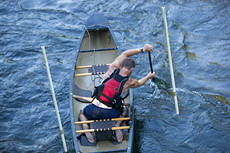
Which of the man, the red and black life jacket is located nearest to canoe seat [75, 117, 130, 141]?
the man

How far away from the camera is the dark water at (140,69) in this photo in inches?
313

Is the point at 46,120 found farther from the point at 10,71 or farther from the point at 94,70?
the point at 10,71

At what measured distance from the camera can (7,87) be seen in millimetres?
9859

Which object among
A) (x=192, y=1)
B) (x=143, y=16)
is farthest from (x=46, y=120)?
(x=192, y=1)

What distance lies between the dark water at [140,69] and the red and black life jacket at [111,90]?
200cm

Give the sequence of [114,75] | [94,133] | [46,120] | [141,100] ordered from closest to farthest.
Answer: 1. [114,75]
2. [94,133]
3. [46,120]
4. [141,100]

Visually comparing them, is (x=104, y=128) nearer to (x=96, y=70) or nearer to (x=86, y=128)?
(x=86, y=128)

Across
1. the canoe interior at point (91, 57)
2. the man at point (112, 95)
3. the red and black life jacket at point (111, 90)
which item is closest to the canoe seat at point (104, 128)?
the man at point (112, 95)

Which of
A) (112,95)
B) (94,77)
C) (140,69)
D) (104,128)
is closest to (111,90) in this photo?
(112,95)

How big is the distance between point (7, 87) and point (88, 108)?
4.56 meters

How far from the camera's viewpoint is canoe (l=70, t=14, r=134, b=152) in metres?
6.29

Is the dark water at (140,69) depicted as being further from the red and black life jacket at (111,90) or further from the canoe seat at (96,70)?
the red and black life jacket at (111,90)

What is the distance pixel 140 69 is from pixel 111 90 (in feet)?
15.5

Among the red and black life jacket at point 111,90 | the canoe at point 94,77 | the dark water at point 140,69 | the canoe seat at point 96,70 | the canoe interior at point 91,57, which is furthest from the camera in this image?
the canoe seat at point 96,70
